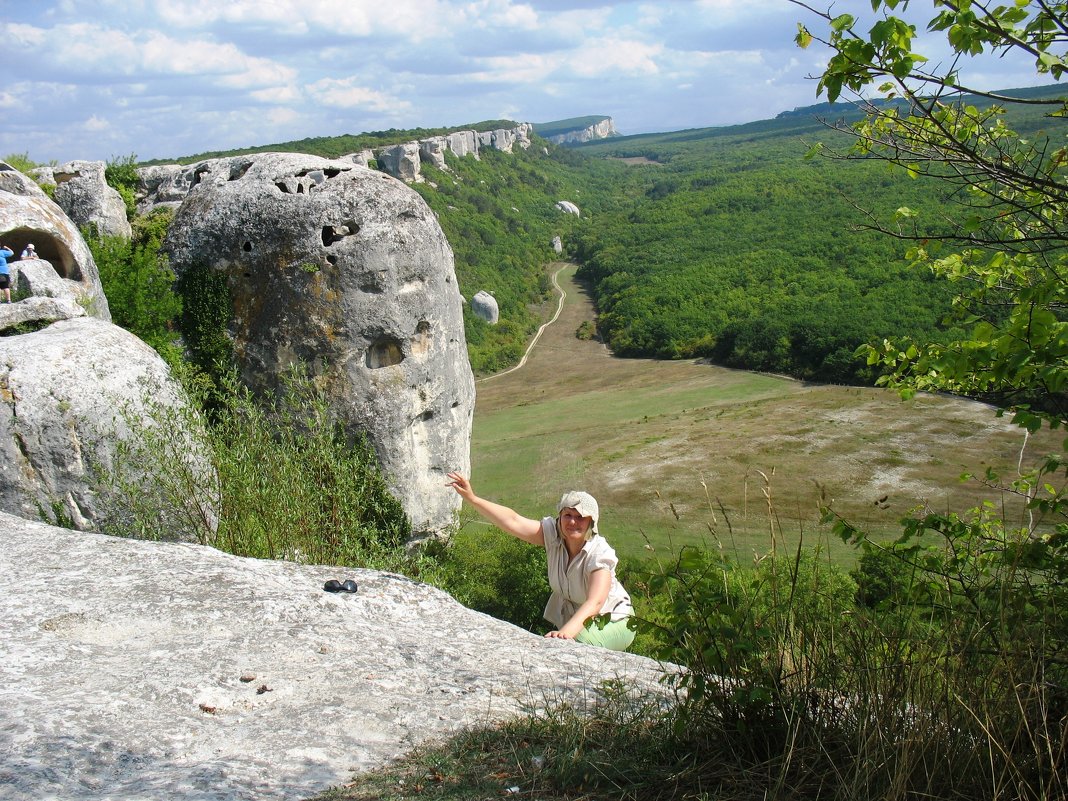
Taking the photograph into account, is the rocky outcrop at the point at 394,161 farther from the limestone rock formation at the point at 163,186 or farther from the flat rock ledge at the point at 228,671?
the flat rock ledge at the point at 228,671

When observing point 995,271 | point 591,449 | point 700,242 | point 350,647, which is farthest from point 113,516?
point 700,242

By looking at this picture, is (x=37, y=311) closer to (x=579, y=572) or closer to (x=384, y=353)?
(x=384, y=353)

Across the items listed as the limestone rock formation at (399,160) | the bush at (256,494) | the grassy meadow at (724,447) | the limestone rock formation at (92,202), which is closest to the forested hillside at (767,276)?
the grassy meadow at (724,447)

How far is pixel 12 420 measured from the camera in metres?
10.1

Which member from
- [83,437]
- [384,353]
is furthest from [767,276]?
[83,437]

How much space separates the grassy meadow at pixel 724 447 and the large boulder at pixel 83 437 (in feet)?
60.3

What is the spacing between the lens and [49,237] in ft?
45.7

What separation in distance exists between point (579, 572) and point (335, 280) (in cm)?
1145

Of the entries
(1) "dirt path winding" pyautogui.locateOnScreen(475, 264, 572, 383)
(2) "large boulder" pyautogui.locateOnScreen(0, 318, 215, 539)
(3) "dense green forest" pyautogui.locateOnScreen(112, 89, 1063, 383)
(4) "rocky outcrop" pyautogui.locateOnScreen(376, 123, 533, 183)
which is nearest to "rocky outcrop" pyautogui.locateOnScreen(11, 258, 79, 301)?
(2) "large boulder" pyautogui.locateOnScreen(0, 318, 215, 539)

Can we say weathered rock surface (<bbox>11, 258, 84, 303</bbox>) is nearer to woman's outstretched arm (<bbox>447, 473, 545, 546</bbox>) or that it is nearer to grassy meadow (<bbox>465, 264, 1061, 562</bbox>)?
woman's outstretched arm (<bbox>447, 473, 545, 546</bbox>)

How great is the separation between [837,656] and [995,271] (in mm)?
4709

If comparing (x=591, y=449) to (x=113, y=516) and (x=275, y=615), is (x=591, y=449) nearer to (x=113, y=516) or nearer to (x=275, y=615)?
(x=113, y=516)

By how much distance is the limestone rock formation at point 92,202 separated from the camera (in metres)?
16.2

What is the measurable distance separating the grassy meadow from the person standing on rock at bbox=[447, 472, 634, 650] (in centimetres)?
1956
